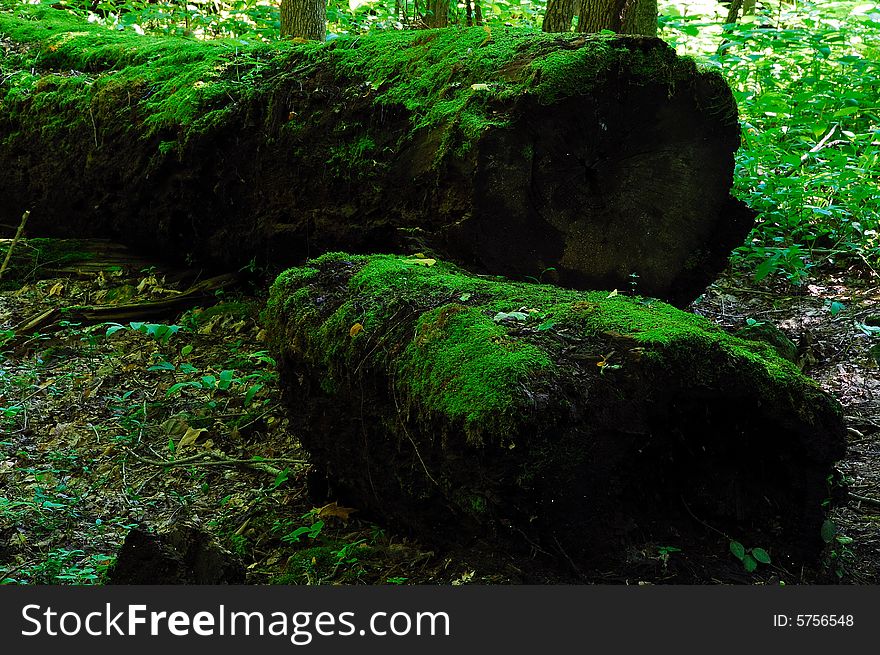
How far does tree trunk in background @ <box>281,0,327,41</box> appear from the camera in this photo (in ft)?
26.1

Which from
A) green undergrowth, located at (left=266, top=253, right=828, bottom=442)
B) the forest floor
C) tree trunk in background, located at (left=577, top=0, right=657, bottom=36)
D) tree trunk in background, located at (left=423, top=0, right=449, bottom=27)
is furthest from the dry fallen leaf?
tree trunk in background, located at (left=423, top=0, right=449, bottom=27)

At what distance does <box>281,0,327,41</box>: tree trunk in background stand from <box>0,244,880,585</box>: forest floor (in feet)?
11.0

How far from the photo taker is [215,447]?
410 cm

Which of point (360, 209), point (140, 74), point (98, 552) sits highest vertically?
point (140, 74)

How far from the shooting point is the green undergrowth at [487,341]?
2.54 meters

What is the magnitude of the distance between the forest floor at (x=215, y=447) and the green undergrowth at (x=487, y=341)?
0.57m

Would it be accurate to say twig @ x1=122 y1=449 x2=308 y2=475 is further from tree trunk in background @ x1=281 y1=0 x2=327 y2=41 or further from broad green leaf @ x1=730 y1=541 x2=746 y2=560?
tree trunk in background @ x1=281 y1=0 x2=327 y2=41

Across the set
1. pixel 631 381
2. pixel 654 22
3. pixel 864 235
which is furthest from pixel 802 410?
pixel 654 22

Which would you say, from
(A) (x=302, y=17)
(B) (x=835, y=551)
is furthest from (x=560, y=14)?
(B) (x=835, y=551)

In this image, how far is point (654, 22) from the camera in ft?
23.0

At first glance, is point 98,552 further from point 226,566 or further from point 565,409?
point 565,409

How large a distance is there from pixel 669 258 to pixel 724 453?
5.95 ft

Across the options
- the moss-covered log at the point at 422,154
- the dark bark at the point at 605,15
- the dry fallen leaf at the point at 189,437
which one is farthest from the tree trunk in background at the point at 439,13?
the dry fallen leaf at the point at 189,437

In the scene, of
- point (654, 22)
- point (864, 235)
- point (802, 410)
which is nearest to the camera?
point (802, 410)
